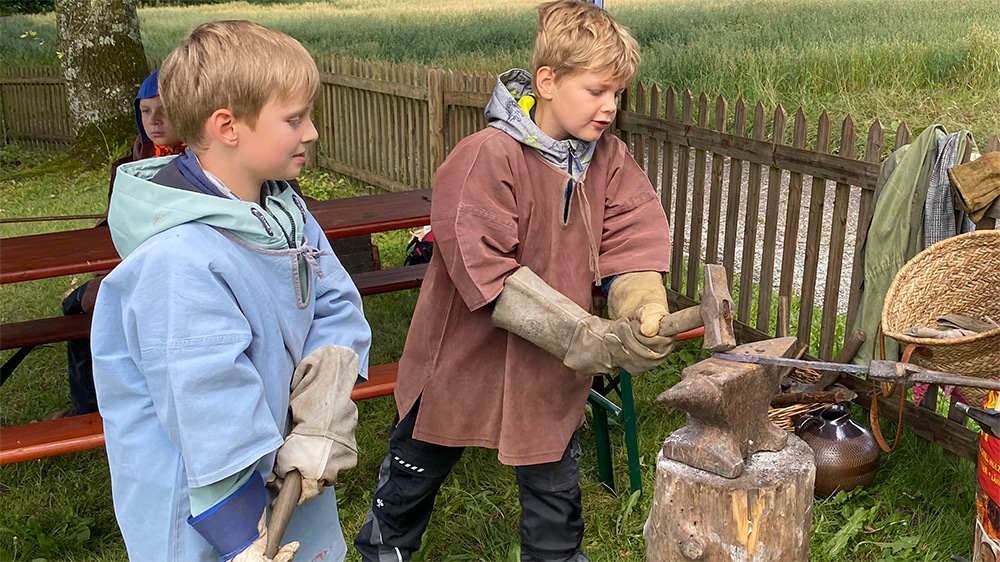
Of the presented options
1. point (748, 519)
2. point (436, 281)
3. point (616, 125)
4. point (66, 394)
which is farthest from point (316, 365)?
point (616, 125)

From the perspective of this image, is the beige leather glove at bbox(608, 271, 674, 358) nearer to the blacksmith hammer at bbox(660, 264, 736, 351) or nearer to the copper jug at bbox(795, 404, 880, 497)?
the blacksmith hammer at bbox(660, 264, 736, 351)

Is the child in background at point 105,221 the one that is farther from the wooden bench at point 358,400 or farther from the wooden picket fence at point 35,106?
the wooden picket fence at point 35,106

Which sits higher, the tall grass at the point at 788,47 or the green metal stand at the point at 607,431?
the tall grass at the point at 788,47

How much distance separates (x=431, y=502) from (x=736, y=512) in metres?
1.09

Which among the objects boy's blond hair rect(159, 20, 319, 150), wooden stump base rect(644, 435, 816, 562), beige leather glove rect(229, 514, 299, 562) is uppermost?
boy's blond hair rect(159, 20, 319, 150)

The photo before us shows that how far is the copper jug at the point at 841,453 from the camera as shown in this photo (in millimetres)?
3375

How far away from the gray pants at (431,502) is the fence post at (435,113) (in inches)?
205

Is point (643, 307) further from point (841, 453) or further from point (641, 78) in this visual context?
point (641, 78)

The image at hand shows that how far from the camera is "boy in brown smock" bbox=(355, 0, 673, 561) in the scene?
2.22 meters

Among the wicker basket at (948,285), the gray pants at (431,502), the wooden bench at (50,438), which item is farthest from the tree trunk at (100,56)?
the wicker basket at (948,285)

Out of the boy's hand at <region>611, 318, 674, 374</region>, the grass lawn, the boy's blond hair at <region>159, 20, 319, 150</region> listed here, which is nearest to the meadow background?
the grass lawn

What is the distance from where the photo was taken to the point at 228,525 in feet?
5.12

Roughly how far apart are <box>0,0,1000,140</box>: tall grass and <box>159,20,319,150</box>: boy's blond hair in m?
6.48

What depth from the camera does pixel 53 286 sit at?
6.07m
